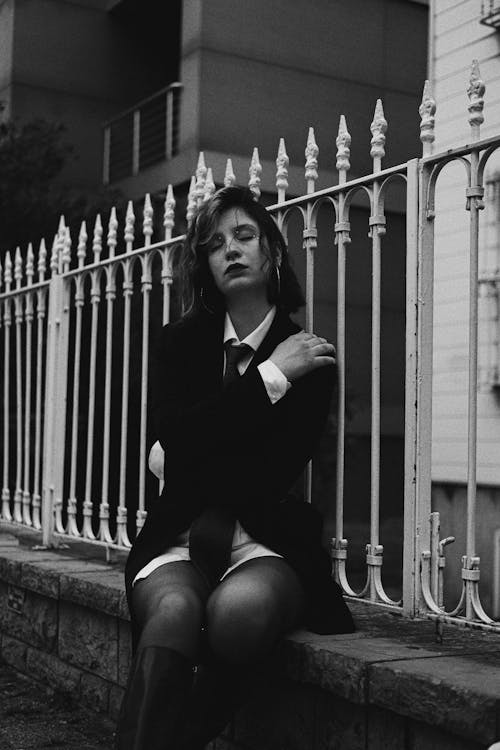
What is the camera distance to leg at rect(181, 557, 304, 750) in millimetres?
2527

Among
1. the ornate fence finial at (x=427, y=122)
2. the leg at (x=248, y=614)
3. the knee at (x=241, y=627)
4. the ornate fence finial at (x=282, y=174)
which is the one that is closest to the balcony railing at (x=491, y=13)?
the ornate fence finial at (x=282, y=174)

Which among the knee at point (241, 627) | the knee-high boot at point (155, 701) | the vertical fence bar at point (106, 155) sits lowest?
the knee-high boot at point (155, 701)

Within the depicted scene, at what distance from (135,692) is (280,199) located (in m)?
1.81

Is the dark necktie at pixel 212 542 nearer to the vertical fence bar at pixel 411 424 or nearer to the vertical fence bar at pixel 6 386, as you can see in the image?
the vertical fence bar at pixel 411 424

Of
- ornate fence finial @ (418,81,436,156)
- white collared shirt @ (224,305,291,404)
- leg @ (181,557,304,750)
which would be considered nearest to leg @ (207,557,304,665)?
leg @ (181,557,304,750)

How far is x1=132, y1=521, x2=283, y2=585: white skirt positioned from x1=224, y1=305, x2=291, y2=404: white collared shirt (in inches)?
15.4

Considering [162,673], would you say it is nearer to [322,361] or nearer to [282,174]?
[322,361]

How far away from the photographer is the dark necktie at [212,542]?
280 centimetres

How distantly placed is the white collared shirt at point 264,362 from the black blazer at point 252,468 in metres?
0.02

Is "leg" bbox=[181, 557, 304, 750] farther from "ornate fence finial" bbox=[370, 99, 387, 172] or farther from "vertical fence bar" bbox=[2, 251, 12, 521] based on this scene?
"vertical fence bar" bbox=[2, 251, 12, 521]

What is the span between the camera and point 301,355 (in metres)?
2.91

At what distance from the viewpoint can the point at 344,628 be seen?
2.82 meters

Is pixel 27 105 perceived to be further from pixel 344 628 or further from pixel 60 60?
pixel 344 628

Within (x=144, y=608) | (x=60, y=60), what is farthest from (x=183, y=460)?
(x=60, y=60)
